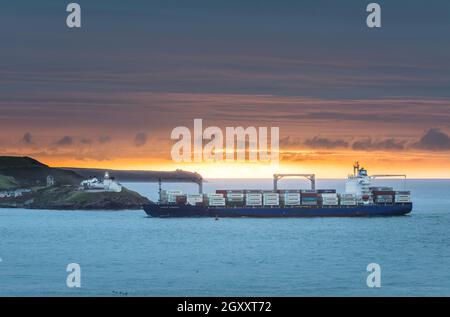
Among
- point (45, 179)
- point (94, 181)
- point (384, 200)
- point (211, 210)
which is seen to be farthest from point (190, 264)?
point (45, 179)

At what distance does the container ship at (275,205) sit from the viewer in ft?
318

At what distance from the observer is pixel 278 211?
97.5 m

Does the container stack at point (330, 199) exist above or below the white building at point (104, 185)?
below

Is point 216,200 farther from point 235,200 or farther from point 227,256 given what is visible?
point 227,256

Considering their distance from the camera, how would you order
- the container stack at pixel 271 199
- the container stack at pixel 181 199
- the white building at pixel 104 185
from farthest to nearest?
the white building at pixel 104 185 < the container stack at pixel 181 199 < the container stack at pixel 271 199

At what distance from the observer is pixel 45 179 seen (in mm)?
163750

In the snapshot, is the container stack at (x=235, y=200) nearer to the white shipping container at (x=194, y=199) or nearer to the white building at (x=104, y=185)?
the white shipping container at (x=194, y=199)

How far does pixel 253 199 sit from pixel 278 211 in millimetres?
3118

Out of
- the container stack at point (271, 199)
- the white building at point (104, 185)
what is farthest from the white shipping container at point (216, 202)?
the white building at point (104, 185)

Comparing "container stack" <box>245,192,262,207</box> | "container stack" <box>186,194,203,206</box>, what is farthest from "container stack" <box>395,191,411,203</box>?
"container stack" <box>186,194,203,206</box>

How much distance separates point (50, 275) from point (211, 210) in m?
47.9

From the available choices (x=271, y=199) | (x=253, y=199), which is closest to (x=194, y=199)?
(x=253, y=199)

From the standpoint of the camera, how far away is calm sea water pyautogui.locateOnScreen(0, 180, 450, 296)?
1746 inches
